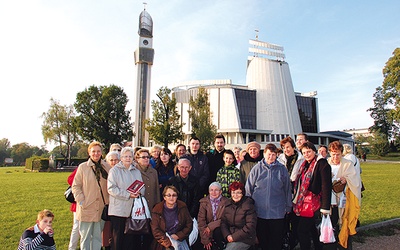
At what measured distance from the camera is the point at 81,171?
14.8 feet

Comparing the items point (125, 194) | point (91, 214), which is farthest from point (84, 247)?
point (125, 194)

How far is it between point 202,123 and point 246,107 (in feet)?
79.2

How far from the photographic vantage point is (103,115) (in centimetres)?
3869

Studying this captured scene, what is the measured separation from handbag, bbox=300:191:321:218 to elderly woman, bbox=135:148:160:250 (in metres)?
2.31

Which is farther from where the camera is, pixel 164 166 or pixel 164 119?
pixel 164 119

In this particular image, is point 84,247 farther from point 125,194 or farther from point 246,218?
point 246,218

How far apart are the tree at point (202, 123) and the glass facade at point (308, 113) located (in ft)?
103

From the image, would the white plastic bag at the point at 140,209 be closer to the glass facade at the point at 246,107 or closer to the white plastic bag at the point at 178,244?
the white plastic bag at the point at 178,244

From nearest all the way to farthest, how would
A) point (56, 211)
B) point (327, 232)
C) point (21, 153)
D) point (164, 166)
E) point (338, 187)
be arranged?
1. point (327, 232)
2. point (338, 187)
3. point (164, 166)
4. point (56, 211)
5. point (21, 153)

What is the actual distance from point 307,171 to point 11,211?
323 inches

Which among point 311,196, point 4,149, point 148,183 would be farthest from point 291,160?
point 4,149

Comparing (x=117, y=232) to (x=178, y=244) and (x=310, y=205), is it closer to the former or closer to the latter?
(x=178, y=244)

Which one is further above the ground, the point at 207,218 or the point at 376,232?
the point at 207,218

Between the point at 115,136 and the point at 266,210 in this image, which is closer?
the point at 266,210
